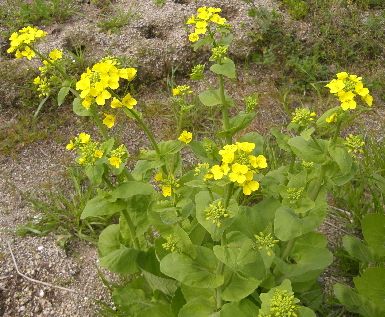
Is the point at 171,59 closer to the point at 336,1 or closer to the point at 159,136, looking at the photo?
the point at 159,136

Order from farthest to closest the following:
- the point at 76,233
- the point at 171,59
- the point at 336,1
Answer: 1. the point at 336,1
2. the point at 171,59
3. the point at 76,233

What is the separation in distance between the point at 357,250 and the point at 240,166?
1359 millimetres

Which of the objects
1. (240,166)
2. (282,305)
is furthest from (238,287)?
(240,166)

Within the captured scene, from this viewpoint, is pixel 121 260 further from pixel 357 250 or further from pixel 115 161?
pixel 357 250

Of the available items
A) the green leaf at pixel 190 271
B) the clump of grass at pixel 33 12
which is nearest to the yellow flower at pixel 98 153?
the green leaf at pixel 190 271

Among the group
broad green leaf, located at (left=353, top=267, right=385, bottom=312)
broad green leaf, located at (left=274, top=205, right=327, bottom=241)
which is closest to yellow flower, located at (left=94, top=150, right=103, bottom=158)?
broad green leaf, located at (left=274, top=205, right=327, bottom=241)

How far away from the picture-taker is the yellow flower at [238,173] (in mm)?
1854

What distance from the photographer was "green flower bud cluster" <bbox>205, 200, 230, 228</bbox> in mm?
2004

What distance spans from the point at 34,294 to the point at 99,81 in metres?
1.56

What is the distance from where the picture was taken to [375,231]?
9.16ft

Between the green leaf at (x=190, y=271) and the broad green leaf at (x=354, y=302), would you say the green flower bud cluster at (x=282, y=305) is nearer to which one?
the green leaf at (x=190, y=271)

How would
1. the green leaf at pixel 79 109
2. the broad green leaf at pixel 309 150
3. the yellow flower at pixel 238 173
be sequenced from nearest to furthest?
the yellow flower at pixel 238 173 < the broad green leaf at pixel 309 150 < the green leaf at pixel 79 109

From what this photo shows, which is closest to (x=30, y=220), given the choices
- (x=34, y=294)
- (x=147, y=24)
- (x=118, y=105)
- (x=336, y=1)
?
(x=34, y=294)

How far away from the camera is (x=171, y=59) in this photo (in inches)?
171
